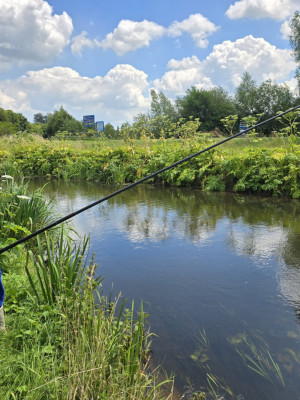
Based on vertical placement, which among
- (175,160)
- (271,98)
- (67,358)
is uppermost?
(271,98)

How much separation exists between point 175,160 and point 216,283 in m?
7.75

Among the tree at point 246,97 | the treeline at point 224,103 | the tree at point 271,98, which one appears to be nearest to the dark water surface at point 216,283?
the treeline at point 224,103

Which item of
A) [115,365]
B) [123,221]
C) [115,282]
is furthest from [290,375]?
[123,221]

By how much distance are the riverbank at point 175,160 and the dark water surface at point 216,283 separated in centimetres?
108

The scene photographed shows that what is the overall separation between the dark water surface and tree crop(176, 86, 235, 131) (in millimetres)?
43128

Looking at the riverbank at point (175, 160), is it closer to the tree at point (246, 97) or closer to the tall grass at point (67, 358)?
the tall grass at point (67, 358)

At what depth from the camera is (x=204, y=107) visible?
172 ft

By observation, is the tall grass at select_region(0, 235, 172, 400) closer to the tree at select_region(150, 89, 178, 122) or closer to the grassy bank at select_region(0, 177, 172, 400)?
the grassy bank at select_region(0, 177, 172, 400)

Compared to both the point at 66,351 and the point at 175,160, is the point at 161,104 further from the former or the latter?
the point at 66,351

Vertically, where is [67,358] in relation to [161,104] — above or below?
below

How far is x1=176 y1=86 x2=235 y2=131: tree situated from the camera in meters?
50.1

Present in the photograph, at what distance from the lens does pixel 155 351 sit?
9.48 feet

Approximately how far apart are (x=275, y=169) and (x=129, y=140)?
660cm

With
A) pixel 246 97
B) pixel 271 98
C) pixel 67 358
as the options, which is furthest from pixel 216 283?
pixel 246 97
